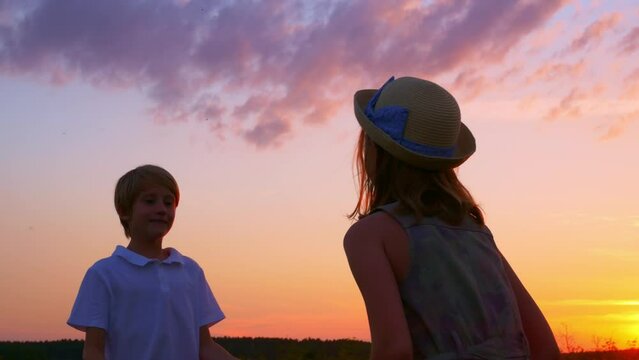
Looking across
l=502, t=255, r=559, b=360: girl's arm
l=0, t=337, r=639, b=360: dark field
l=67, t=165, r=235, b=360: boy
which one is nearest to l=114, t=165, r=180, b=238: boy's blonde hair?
l=67, t=165, r=235, b=360: boy

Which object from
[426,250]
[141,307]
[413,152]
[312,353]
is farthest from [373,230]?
[312,353]

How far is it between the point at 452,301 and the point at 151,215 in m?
2.50

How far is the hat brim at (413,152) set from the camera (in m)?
2.91

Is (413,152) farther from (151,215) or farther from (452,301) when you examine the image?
(151,215)

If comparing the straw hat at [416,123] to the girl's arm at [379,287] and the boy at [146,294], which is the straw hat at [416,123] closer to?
the girl's arm at [379,287]

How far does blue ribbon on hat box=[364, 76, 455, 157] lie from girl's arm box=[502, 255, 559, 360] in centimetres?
46

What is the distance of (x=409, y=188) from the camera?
2.94 metres

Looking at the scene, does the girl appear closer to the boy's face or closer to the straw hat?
the straw hat

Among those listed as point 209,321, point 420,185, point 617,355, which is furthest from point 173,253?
point 617,355

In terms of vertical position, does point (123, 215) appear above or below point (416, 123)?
above

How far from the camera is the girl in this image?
106 inches

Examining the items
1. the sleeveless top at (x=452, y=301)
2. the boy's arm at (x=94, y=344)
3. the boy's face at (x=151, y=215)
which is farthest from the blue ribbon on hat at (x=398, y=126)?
the boy's arm at (x=94, y=344)

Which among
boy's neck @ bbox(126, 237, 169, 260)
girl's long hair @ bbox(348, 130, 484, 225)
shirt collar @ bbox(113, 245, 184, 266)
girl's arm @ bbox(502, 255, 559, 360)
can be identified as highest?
boy's neck @ bbox(126, 237, 169, 260)

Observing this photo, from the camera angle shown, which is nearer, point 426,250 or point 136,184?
point 426,250
